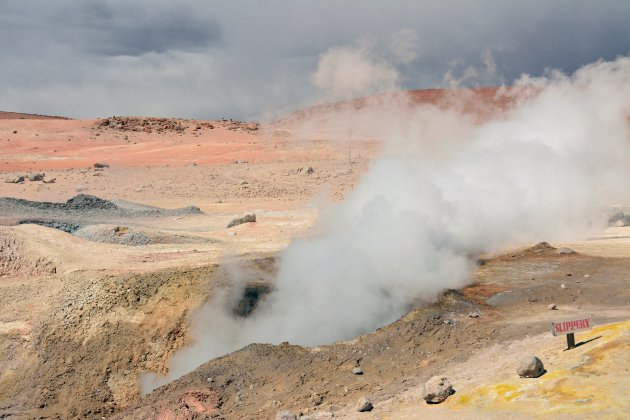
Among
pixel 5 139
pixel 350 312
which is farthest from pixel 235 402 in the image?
pixel 5 139

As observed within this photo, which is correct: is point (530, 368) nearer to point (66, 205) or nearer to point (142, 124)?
point (66, 205)

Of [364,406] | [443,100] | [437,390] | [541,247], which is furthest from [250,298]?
[443,100]

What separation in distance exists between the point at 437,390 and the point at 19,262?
11.9m

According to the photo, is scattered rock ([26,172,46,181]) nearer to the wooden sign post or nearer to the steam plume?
the steam plume

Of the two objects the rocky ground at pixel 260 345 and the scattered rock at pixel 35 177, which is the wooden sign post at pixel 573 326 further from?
the scattered rock at pixel 35 177

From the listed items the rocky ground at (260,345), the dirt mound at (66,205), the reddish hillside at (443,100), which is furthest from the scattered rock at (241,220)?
the dirt mound at (66,205)

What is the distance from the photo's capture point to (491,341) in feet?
33.7

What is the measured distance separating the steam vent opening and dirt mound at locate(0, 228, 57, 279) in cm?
511

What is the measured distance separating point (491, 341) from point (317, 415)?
3.24m

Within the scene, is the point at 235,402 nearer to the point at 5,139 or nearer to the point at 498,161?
the point at 498,161

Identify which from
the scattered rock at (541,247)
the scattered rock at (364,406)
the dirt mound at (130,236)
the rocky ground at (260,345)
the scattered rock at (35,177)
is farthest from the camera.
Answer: the scattered rock at (35,177)

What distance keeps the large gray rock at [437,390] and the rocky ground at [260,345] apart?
0.15 metres

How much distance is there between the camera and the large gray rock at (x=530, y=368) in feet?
25.8

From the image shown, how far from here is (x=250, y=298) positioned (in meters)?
13.4
